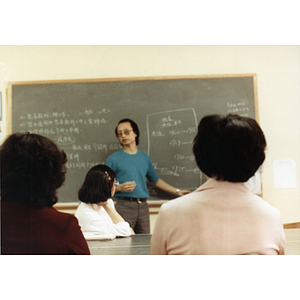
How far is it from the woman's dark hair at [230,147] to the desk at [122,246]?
2.12 ft

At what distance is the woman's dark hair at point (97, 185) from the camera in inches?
76.2

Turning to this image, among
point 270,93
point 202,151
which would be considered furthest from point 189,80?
point 202,151

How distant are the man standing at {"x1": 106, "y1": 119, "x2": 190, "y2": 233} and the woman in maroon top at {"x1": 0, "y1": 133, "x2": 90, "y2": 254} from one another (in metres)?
0.36

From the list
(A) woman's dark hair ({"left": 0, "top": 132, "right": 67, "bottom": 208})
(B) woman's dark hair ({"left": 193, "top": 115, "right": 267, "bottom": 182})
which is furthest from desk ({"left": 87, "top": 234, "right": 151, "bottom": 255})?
(B) woman's dark hair ({"left": 193, "top": 115, "right": 267, "bottom": 182})

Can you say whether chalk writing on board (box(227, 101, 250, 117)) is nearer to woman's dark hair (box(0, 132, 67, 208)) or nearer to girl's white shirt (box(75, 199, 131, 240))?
girl's white shirt (box(75, 199, 131, 240))

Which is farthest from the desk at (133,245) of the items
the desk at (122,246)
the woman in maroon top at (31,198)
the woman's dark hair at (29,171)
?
the woman's dark hair at (29,171)

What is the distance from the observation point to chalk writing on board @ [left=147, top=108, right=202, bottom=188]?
6.72 feet

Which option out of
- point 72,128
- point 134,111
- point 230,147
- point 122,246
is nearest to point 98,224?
point 122,246

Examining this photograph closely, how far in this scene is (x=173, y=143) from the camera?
2.08 metres

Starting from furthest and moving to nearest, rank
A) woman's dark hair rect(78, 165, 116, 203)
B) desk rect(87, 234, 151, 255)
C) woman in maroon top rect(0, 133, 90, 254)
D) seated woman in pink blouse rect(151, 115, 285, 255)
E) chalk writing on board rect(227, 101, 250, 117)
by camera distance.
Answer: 1. chalk writing on board rect(227, 101, 250, 117)
2. woman's dark hair rect(78, 165, 116, 203)
3. desk rect(87, 234, 151, 255)
4. woman in maroon top rect(0, 133, 90, 254)
5. seated woman in pink blouse rect(151, 115, 285, 255)

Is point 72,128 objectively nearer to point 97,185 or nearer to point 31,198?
point 97,185

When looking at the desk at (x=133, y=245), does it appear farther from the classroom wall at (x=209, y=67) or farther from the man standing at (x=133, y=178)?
the classroom wall at (x=209, y=67)

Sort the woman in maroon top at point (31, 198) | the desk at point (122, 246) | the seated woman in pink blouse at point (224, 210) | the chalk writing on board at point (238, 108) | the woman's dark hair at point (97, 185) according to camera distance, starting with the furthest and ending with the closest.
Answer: the chalk writing on board at point (238, 108), the woman's dark hair at point (97, 185), the desk at point (122, 246), the woman in maroon top at point (31, 198), the seated woman in pink blouse at point (224, 210)

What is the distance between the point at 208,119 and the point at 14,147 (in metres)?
1.13
